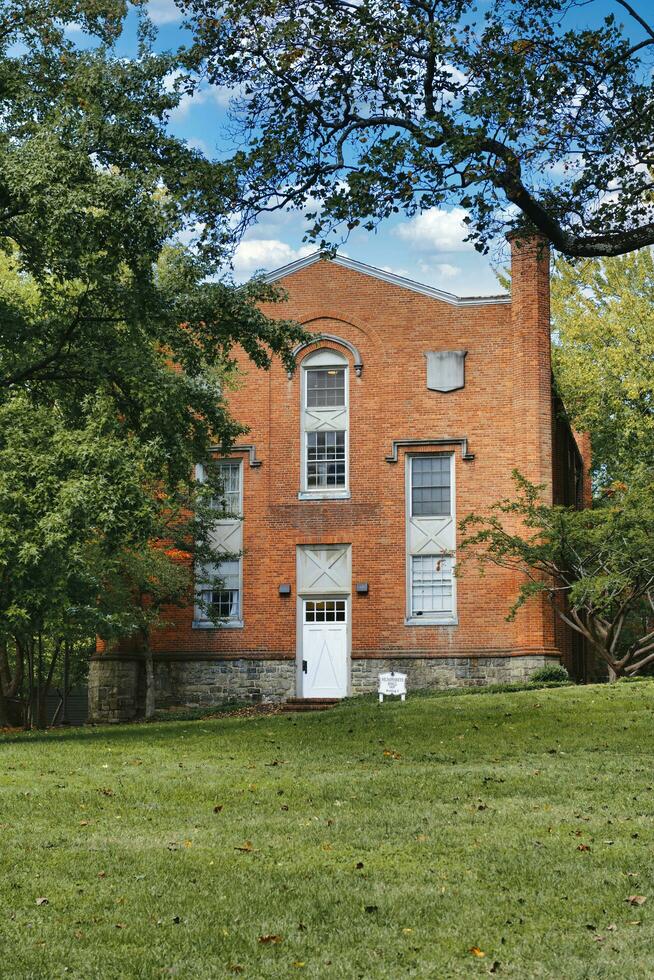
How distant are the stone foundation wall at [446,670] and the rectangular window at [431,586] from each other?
1.24 m

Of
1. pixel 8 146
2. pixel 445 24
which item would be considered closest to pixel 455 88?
pixel 445 24

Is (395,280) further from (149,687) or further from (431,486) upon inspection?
(149,687)

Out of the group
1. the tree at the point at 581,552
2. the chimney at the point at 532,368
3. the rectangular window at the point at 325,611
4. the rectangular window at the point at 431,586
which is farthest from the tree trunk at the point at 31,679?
the chimney at the point at 532,368

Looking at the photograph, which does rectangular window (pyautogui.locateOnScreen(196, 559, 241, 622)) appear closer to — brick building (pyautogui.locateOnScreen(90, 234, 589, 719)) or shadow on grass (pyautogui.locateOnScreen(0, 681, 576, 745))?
brick building (pyautogui.locateOnScreen(90, 234, 589, 719))

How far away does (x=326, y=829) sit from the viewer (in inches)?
372

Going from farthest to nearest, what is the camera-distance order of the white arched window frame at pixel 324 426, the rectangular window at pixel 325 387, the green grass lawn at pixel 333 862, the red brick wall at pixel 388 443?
the rectangular window at pixel 325 387
the white arched window frame at pixel 324 426
the red brick wall at pixel 388 443
the green grass lawn at pixel 333 862

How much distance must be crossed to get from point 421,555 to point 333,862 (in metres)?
21.3

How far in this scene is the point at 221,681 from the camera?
97.2 feet

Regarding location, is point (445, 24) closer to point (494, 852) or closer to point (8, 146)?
point (8, 146)

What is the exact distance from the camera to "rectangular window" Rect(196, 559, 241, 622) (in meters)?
30.1

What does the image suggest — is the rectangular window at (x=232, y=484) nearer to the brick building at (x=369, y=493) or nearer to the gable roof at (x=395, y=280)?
the brick building at (x=369, y=493)

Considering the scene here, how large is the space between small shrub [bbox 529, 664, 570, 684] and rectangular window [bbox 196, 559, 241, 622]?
767 cm

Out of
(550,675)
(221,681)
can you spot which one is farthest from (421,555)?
(221,681)

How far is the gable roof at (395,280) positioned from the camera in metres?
29.9
